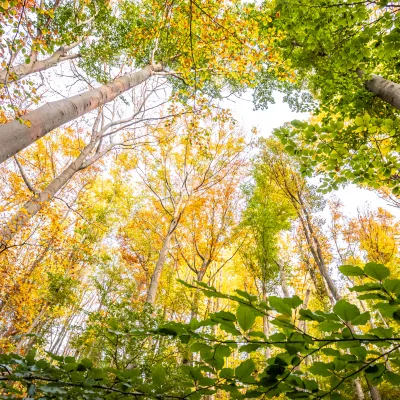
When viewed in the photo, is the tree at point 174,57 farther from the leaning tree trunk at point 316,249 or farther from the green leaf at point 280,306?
the leaning tree trunk at point 316,249

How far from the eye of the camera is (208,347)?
71cm

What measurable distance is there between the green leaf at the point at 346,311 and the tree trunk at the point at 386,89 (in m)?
4.14

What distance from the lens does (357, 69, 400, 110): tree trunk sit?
3582 millimetres

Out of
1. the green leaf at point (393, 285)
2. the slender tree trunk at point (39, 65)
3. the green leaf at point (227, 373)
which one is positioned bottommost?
the green leaf at point (227, 373)

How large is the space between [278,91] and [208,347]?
31.0ft

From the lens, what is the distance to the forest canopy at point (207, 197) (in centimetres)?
69

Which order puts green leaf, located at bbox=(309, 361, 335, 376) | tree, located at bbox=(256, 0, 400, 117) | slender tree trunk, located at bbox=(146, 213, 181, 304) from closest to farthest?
green leaf, located at bbox=(309, 361, 335, 376)
tree, located at bbox=(256, 0, 400, 117)
slender tree trunk, located at bbox=(146, 213, 181, 304)

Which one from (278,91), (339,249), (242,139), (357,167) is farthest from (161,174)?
A: (339,249)

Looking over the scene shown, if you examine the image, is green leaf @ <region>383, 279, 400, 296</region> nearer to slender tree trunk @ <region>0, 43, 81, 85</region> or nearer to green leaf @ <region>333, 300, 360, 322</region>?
green leaf @ <region>333, 300, 360, 322</region>

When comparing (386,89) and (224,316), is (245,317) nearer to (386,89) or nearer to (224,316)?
(224,316)

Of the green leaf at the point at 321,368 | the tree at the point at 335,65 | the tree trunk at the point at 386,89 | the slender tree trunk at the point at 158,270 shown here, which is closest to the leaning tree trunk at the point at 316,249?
the tree at the point at 335,65

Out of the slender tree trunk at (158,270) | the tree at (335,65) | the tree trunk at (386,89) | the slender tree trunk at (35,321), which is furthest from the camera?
the slender tree trunk at (35,321)

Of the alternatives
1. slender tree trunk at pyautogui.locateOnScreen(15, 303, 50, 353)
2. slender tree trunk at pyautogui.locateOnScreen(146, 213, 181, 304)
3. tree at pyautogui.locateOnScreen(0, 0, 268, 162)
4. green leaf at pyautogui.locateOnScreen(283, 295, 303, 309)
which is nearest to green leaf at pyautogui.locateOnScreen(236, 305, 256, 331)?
green leaf at pyautogui.locateOnScreen(283, 295, 303, 309)

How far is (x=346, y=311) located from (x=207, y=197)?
8679 millimetres
